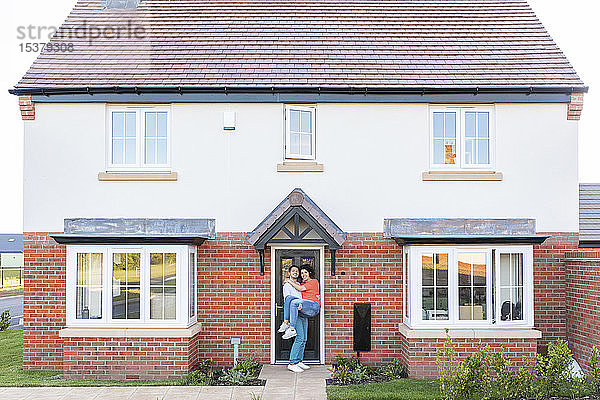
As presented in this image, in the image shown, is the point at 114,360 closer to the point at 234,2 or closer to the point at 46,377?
Answer: the point at 46,377

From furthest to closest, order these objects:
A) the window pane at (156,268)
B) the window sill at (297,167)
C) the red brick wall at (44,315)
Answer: the window sill at (297,167)
the red brick wall at (44,315)
the window pane at (156,268)

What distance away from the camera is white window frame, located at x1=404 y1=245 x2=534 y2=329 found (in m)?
12.6

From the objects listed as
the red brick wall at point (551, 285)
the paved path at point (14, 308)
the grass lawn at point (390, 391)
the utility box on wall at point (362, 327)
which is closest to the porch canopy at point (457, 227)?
the red brick wall at point (551, 285)

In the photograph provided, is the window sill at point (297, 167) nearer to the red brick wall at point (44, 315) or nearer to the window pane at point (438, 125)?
the window pane at point (438, 125)

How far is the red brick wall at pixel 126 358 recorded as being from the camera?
40.3 feet

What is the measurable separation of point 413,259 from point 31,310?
7.46 m

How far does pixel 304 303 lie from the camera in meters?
12.8

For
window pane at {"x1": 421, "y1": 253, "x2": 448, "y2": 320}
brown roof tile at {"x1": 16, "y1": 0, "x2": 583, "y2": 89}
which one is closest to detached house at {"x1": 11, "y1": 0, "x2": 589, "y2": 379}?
brown roof tile at {"x1": 16, "y1": 0, "x2": 583, "y2": 89}

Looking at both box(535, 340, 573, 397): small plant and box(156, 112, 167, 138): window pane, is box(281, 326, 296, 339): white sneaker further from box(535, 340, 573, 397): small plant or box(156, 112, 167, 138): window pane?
box(156, 112, 167, 138): window pane

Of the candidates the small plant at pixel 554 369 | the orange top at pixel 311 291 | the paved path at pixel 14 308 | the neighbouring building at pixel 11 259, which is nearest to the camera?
the small plant at pixel 554 369

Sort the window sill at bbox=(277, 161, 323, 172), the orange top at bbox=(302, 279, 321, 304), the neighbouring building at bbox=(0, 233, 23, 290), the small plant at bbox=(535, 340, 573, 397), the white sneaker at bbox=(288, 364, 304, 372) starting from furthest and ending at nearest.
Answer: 1. the neighbouring building at bbox=(0, 233, 23, 290)
2. the window sill at bbox=(277, 161, 323, 172)
3. the orange top at bbox=(302, 279, 321, 304)
4. the white sneaker at bbox=(288, 364, 304, 372)
5. the small plant at bbox=(535, 340, 573, 397)

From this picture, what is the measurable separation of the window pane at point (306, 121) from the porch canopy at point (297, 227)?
138cm

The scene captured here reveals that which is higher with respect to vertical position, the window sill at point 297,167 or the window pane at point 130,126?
the window pane at point 130,126

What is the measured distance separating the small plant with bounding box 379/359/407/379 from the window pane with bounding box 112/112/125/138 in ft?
22.6
